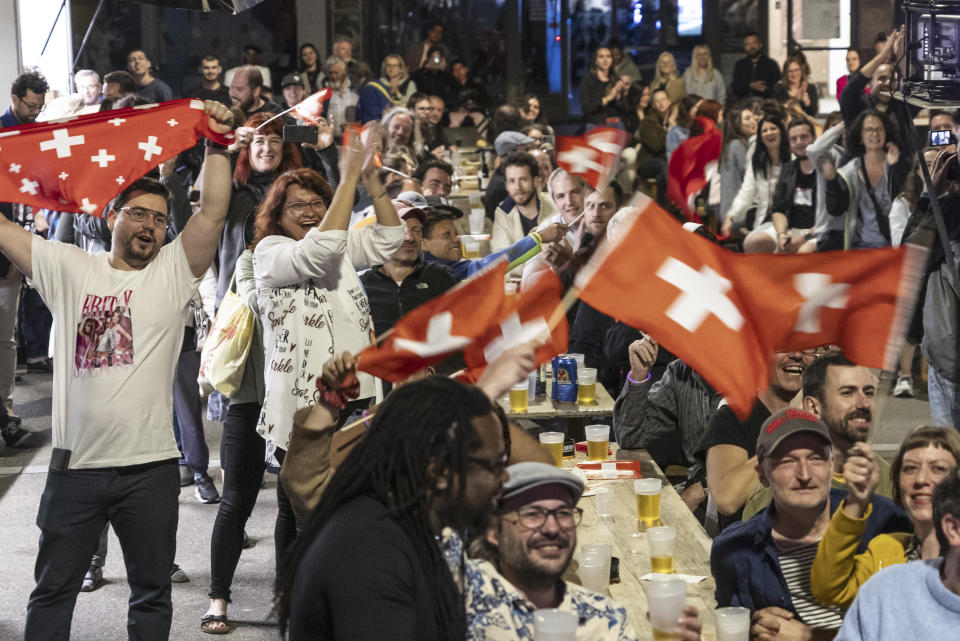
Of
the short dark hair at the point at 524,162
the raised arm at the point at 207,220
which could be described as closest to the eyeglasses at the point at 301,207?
the raised arm at the point at 207,220

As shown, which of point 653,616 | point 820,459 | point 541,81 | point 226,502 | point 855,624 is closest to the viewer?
point 855,624

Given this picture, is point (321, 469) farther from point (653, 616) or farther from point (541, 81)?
point (541, 81)

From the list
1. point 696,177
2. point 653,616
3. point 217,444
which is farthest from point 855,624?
point 217,444

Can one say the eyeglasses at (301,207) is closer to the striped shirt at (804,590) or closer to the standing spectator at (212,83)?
the striped shirt at (804,590)

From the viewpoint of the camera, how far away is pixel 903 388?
35.6ft

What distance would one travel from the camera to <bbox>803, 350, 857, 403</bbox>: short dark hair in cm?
509

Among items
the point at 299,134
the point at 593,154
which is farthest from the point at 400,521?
the point at 593,154

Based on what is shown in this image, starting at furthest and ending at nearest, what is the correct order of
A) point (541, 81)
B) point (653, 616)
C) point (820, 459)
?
point (541, 81), point (820, 459), point (653, 616)

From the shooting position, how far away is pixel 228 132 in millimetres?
5504

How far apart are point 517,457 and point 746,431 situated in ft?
3.98

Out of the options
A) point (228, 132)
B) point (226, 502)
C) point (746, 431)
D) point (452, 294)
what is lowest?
point (226, 502)

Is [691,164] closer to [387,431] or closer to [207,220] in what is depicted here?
[207,220]

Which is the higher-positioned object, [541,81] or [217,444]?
[541,81]

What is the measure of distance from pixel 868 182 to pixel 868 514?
7753mm
